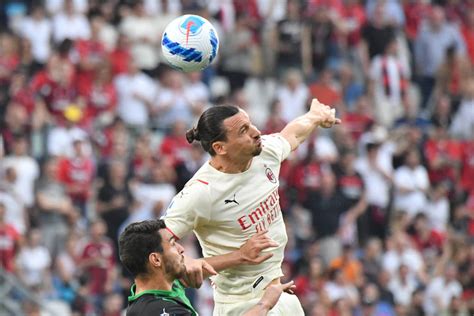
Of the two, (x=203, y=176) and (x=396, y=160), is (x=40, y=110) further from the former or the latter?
(x=203, y=176)

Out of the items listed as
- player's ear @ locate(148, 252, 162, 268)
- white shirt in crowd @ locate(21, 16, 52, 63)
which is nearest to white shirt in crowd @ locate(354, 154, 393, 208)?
white shirt in crowd @ locate(21, 16, 52, 63)

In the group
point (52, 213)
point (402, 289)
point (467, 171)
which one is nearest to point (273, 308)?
point (52, 213)

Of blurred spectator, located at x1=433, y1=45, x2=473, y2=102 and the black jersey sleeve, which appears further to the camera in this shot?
blurred spectator, located at x1=433, y1=45, x2=473, y2=102

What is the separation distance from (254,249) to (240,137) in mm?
859

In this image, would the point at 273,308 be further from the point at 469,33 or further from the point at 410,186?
the point at 469,33

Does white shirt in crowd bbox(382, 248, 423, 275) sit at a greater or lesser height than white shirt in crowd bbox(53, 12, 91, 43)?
lesser

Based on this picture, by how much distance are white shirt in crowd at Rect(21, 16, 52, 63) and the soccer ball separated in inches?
339

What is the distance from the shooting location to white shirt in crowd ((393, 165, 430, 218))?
65.7ft

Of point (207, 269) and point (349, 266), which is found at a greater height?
point (207, 269)

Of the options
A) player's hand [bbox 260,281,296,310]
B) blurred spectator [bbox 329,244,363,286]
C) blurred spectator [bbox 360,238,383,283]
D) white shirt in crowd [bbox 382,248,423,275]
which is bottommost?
white shirt in crowd [bbox 382,248,423,275]

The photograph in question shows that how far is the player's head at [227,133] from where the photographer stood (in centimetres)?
965

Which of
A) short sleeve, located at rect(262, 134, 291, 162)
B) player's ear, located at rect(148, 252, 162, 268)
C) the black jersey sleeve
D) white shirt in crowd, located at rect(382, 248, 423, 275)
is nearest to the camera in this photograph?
the black jersey sleeve

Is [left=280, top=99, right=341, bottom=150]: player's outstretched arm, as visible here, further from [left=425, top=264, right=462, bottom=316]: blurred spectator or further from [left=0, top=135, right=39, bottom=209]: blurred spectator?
[left=425, top=264, right=462, bottom=316]: blurred spectator

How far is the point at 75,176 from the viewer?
667 inches
